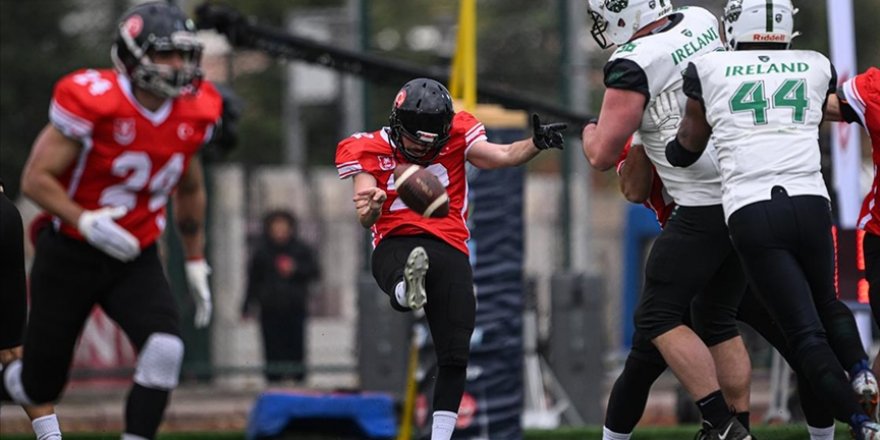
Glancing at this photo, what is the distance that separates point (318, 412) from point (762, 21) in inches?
157

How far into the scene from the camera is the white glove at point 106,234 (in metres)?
5.62

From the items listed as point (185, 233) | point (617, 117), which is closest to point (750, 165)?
point (617, 117)

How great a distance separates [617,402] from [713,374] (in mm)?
449

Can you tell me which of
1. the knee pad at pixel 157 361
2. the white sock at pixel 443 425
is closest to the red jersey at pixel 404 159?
the white sock at pixel 443 425

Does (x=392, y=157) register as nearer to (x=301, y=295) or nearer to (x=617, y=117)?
(x=617, y=117)

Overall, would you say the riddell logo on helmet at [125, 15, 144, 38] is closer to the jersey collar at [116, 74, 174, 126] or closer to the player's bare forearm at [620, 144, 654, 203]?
the jersey collar at [116, 74, 174, 126]

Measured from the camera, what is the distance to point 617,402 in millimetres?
6355

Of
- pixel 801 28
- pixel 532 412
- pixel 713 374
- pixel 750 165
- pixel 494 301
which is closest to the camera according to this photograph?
pixel 750 165

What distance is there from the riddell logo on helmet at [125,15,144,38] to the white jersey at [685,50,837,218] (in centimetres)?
208

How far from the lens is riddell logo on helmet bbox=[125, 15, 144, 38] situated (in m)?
5.80

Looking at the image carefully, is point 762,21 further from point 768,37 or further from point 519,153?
point 519,153

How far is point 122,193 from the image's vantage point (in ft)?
19.2

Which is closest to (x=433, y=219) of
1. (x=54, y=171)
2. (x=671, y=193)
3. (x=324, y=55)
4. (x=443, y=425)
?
(x=443, y=425)

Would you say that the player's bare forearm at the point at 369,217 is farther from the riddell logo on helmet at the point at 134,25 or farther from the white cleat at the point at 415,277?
the riddell logo on helmet at the point at 134,25
